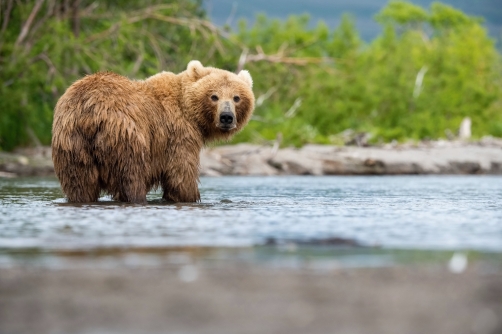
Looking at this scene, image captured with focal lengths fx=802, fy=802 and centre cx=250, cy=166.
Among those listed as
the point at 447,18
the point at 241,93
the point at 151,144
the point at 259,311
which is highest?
the point at 447,18

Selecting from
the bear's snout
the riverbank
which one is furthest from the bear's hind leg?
the riverbank

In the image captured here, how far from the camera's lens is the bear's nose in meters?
7.46

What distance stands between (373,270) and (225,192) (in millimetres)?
5719

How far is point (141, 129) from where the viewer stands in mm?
6965

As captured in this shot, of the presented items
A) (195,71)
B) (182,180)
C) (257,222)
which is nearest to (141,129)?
(182,180)

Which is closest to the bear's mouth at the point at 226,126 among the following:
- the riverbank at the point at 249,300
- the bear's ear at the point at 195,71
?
the bear's ear at the point at 195,71

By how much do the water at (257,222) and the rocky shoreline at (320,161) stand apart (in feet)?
18.9

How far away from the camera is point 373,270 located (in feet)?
11.4

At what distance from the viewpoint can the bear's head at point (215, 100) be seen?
7.52m

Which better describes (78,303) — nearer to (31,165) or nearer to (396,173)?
(31,165)

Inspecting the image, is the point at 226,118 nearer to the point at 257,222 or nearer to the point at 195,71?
the point at 195,71

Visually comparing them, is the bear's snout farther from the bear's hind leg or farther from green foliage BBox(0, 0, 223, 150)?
green foliage BBox(0, 0, 223, 150)

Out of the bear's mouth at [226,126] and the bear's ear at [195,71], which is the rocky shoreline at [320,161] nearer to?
the bear's ear at [195,71]

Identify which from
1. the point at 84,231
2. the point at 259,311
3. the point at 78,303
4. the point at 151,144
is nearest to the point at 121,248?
the point at 84,231
